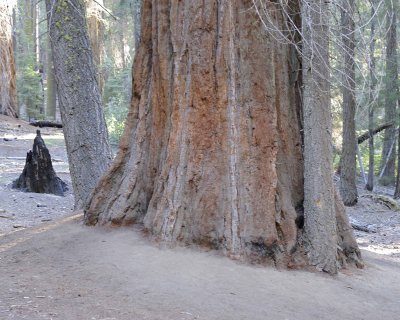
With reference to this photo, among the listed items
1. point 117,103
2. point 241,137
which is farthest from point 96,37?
point 241,137

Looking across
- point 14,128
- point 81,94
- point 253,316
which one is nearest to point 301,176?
point 253,316

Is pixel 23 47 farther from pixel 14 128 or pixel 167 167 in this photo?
pixel 167 167

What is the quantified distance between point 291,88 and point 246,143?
1.14 metres

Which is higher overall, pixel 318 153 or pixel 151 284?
pixel 318 153

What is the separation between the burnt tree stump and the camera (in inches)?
511

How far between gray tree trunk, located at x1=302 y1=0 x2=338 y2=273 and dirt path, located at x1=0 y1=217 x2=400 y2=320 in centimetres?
39

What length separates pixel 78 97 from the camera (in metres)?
9.98

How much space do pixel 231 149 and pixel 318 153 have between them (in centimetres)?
96

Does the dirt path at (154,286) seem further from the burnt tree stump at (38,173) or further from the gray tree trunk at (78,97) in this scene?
the burnt tree stump at (38,173)

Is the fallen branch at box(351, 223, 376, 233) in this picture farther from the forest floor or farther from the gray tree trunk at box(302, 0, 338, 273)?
the gray tree trunk at box(302, 0, 338, 273)

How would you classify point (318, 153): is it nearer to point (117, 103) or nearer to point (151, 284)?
point (151, 284)

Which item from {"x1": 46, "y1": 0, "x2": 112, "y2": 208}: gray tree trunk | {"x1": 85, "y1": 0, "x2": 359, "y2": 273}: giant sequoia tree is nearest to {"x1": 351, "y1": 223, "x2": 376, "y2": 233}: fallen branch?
{"x1": 46, "y1": 0, "x2": 112, "y2": 208}: gray tree trunk

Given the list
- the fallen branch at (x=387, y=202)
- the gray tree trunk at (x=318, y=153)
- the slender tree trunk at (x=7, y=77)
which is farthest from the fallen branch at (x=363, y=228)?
the slender tree trunk at (x=7, y=77)

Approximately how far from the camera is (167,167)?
256 inches
